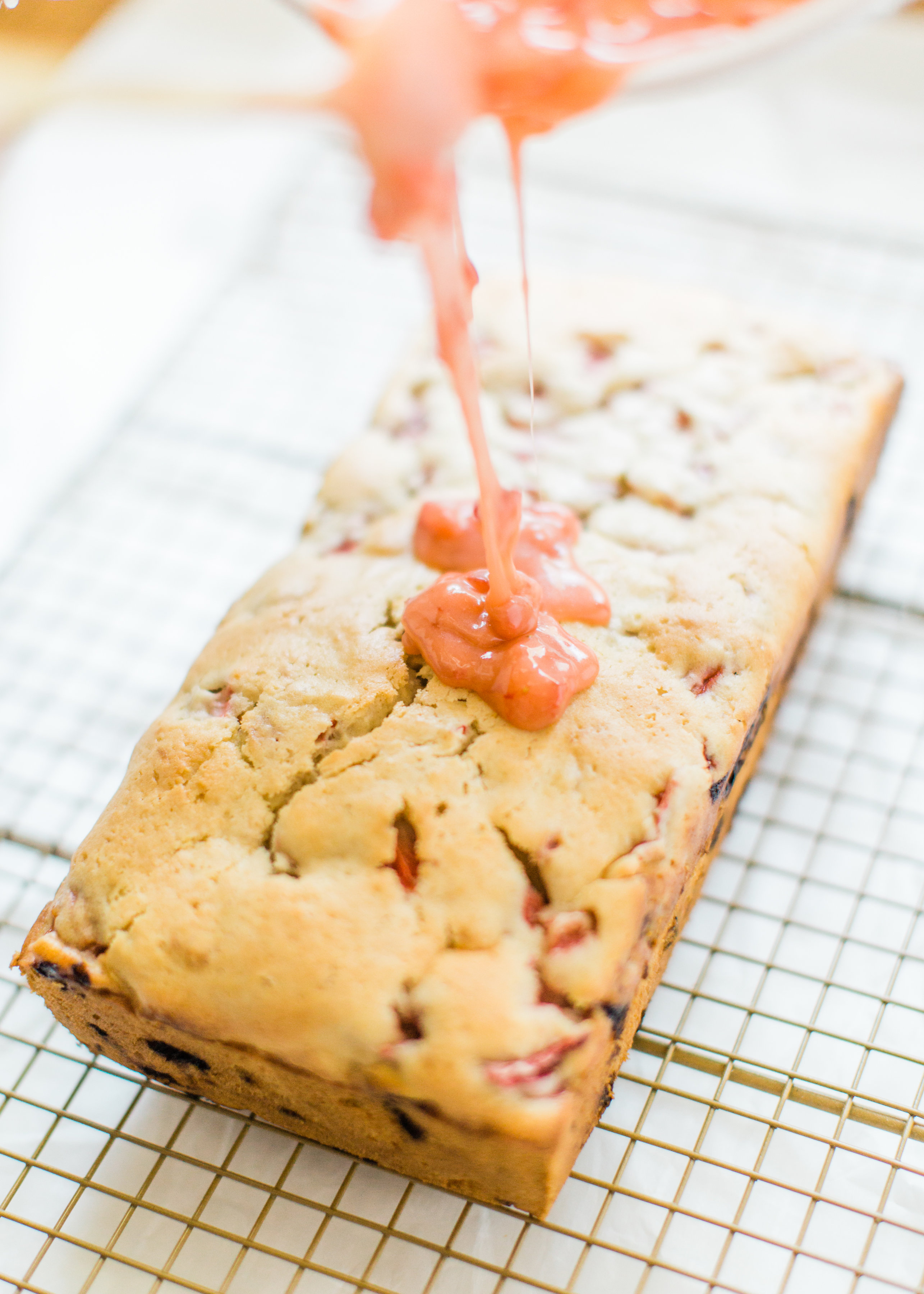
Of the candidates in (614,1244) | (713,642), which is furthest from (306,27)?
(614,1244)

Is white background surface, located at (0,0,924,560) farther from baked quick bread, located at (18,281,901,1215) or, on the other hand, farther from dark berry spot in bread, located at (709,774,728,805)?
dark berry spot in bread, located at (709,774,728,805)

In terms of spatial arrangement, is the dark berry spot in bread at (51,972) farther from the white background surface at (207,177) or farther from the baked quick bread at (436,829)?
the white background surface at (207,177)

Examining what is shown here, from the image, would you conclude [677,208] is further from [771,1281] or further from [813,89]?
[771,1281]

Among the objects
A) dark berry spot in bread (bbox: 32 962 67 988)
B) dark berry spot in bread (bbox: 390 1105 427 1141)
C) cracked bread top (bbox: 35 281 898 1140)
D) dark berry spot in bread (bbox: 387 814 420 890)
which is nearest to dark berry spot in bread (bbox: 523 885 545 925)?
cracked bread top (bbox: 35 281 898 1140)

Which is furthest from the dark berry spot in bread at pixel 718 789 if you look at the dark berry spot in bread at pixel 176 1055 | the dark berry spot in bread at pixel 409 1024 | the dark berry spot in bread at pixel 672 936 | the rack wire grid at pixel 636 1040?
the dark berry spot in bread at pixel 176 1055

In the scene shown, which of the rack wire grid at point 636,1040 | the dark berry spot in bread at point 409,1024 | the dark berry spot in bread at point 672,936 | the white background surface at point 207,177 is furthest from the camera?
the white background surface at point 207,177

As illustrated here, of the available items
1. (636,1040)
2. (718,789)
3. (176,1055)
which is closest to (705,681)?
(718,789)

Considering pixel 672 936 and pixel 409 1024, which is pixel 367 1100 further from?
pixel 672 936
